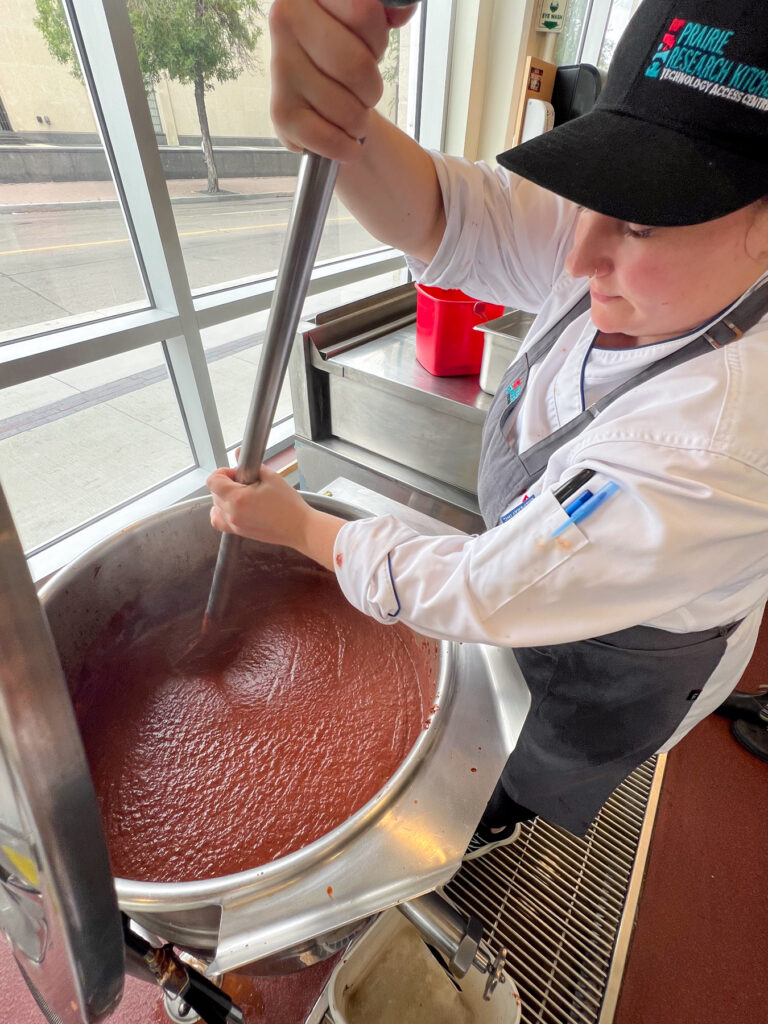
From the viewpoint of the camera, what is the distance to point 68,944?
11.2 inches

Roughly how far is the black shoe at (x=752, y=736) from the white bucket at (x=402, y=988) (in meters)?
→ 1.01

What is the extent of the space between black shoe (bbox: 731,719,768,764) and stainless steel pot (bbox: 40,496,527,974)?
3.96 feet

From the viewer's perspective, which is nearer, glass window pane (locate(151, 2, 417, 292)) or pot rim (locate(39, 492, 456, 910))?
pot rim (locate(39, 492, 456, 910))

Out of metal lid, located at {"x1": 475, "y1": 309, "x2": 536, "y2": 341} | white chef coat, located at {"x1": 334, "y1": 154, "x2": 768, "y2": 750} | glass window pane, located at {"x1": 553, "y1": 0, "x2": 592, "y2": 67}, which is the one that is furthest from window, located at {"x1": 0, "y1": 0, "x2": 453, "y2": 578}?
white chef coat, located at {"x1": 334, "y1": 154, "x2": 768, "y2": 750}

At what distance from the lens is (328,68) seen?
43 centimetres

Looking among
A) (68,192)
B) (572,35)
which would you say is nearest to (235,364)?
(68,192)

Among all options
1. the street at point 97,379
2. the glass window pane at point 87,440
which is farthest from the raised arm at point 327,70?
the glass window pane at point 87,440

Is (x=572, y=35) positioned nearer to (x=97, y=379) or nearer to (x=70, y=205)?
(x=70, y=205)

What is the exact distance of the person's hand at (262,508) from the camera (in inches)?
26.6

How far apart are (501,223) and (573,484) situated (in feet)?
1.73

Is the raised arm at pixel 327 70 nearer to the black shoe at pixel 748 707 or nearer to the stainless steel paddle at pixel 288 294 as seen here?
the stainless steel paddle at pixel 288 294

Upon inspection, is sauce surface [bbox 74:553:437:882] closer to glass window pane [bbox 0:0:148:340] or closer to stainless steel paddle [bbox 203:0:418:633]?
stainless steel paddle [bbox 203:0:418:633]

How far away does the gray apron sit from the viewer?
68 centimetres

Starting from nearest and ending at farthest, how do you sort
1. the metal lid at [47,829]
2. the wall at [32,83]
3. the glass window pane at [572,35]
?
the metal lid at [47,829] < the wall at [32,83] < the glass window pane at [572,35]
